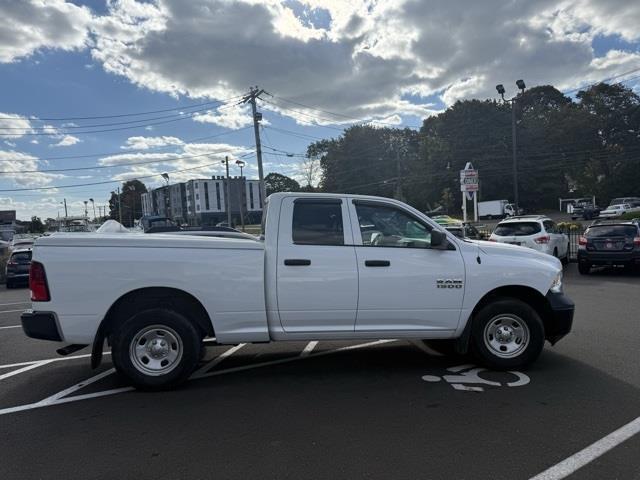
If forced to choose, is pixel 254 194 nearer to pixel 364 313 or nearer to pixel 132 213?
pixel 132 213

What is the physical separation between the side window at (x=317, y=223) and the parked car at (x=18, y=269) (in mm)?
15346

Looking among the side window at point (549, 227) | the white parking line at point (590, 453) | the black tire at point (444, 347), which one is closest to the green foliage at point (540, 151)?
the side window at point (549, 227)

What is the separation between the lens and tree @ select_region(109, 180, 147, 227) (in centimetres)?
12576

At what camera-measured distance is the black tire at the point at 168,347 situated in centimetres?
476

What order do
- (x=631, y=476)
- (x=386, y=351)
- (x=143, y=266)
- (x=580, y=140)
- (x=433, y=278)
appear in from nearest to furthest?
(x=631, y=476) → (x=143, y=266) → (x=433, y=278) → (x=386, y=351) → (x=580, y=140)

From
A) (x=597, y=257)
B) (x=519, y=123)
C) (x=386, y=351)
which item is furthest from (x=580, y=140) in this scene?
(x=386, y=351)

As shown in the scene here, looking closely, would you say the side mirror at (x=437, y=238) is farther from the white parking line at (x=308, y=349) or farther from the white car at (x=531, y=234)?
the white car at (x=531, y=234)

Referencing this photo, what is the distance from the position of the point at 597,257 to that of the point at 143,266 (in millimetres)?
12744

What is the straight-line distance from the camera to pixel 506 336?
17.3ft

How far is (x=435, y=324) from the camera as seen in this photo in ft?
16.9

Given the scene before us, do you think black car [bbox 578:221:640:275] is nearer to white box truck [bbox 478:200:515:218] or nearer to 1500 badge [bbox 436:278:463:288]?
1500 badge [bbox 436:278:463:288]

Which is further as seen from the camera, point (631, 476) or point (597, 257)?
point (597, 257)

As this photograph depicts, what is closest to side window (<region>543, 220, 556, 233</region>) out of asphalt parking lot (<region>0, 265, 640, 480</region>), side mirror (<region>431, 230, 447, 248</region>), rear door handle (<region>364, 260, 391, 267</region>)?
asphalt parking lot (<region>0, 265, 640, 480</region>)

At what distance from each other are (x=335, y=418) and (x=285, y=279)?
145cm
